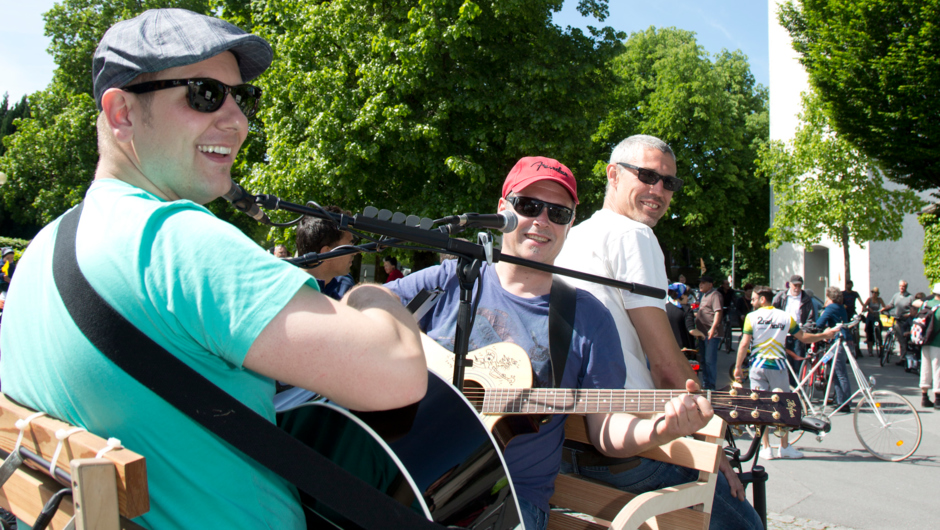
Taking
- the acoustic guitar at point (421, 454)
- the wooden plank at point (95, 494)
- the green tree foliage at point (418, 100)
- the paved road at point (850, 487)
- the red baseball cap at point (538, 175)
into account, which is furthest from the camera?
the green tree foliage at point (418, 100)

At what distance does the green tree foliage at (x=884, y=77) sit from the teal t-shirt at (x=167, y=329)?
19528 mm

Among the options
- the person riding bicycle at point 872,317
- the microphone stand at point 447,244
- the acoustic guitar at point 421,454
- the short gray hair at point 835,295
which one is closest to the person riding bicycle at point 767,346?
the short gray hair at point 835,295

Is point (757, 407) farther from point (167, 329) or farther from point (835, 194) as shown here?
point (835, 194)

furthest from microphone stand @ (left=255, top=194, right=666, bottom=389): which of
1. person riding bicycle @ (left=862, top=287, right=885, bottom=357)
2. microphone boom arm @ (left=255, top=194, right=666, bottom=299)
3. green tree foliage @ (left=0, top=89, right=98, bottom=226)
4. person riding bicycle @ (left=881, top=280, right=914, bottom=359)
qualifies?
green tree foliage @ (left=0, top=89, right=98, bottom=226)

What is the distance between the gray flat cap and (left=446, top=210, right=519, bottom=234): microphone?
0.76m

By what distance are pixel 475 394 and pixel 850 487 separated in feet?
17.3

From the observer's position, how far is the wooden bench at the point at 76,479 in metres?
0.90

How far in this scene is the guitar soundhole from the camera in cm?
224

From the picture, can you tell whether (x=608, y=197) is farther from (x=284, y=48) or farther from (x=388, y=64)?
(x=284, y=48)

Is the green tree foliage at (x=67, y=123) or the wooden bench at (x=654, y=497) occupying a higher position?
the green tree foliage at (x=67, y=123)

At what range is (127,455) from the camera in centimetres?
93

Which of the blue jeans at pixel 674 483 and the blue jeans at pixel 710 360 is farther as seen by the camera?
the blue jeans at pixel 710 360

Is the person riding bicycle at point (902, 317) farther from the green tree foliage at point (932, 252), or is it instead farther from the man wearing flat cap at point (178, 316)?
the man wearing flat cap at point (178, 316)

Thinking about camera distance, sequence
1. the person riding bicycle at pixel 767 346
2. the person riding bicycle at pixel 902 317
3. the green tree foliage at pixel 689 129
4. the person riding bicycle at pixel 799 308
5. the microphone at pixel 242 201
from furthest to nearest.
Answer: the green tree foliage at pixel 689 129 < the person riding bicycle at pixel 902 317 < the person riding bicycle at pixel 799 308 < the person riding bicycle at pixel 767 346 < the microphone at pixel 242 201
